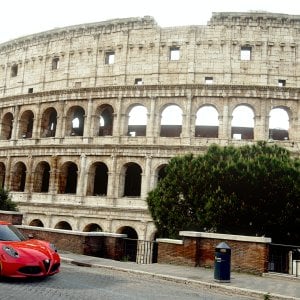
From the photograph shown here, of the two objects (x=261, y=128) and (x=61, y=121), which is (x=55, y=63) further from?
(x=261, y=128)

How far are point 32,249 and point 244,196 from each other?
11.0 metres

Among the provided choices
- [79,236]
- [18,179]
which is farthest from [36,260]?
[18,179]

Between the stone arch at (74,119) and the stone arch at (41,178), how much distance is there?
2965 mm

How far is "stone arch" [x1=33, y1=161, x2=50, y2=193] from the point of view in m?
29.4

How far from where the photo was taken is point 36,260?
9.18m

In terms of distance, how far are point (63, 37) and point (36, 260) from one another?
78.1 feet

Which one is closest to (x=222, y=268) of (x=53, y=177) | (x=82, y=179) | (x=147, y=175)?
(x=147, y=175)

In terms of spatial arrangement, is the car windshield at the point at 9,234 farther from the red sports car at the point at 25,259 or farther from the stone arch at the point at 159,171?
the stone arch at the point at 159,171

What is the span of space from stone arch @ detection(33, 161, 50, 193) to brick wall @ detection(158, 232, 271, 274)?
55.7 feet

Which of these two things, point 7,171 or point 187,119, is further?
point 7,171

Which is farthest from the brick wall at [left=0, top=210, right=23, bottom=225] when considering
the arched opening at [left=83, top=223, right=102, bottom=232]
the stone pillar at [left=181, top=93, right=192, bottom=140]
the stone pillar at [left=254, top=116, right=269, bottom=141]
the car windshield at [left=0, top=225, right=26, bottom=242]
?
the stone pillar at [left=254, top=116, right=269, bottom=141]

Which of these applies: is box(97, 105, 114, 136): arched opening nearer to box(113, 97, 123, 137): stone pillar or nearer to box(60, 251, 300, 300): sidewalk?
box(113, 97, 123, 137): stone pillar

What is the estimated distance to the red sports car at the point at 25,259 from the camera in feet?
29.3

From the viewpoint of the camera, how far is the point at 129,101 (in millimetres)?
27625
